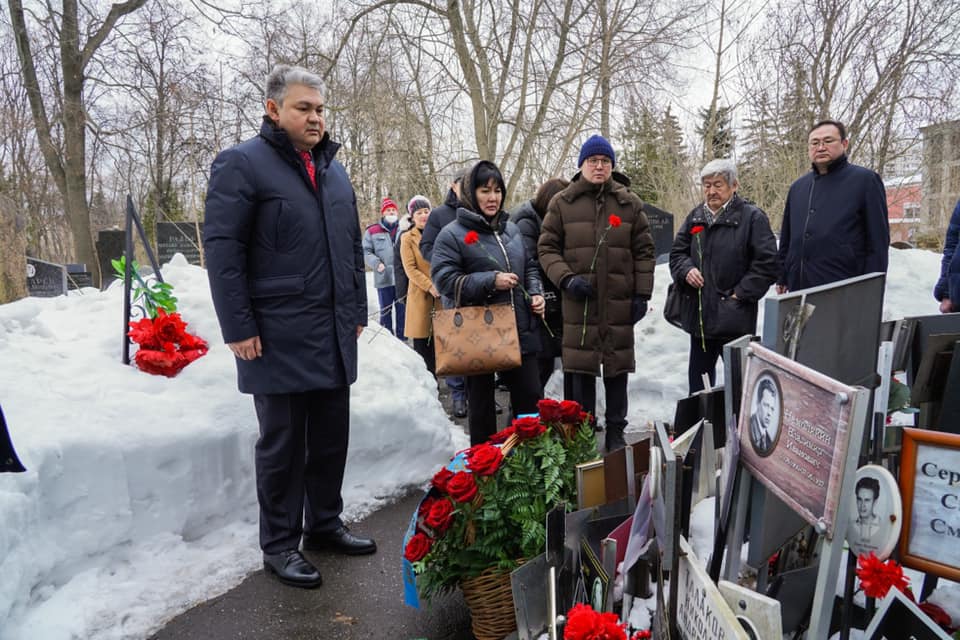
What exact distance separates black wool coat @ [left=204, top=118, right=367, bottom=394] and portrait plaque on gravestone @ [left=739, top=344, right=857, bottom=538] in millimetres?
1852

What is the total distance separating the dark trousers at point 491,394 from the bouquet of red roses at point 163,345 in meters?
1.74

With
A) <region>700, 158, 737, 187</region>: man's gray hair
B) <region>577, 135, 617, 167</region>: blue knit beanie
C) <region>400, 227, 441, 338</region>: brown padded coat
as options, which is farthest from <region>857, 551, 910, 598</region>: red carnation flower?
<region>400, 227, 441, 338</region>: brown padded coat

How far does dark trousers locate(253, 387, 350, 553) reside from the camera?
9.36 feet

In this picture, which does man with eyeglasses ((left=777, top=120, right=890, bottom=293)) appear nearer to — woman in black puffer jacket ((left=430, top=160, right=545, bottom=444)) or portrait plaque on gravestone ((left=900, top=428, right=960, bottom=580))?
woman in black puffer jacket ((left=430, top=160, right=545, bottom=444))

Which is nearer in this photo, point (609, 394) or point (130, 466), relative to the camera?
point (130, 466)

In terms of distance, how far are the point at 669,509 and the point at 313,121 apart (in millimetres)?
2236

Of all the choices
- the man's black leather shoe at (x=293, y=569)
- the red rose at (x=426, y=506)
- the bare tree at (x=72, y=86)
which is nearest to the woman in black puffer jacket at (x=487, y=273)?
the man's black leather shoe at (x=293, y=569)

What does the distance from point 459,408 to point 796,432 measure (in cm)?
432

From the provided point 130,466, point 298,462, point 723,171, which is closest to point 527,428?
point 298,462

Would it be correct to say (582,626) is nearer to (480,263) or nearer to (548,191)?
(480,263)

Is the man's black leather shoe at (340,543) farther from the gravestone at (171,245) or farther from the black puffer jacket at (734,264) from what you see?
the gravestone at (171,245)

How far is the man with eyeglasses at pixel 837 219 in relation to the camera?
13.6 feet

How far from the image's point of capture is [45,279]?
8.66 m

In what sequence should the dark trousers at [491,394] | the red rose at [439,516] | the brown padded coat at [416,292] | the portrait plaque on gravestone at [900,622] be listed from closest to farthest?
the portrait plaque on gravestone at [900,622], the red rose at [439,516], the dark trousers at [491,394], the brown padded coat at [416,292]
